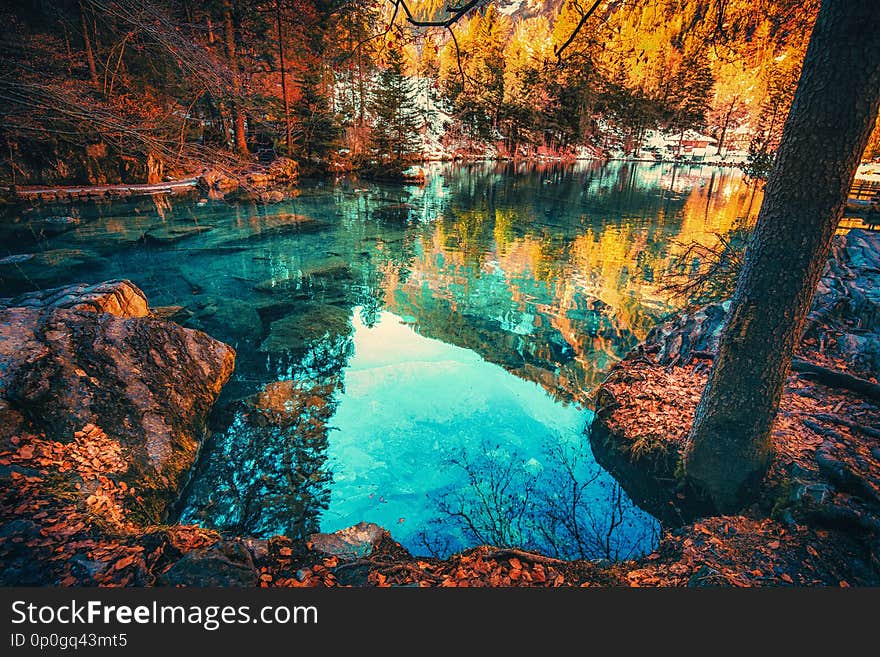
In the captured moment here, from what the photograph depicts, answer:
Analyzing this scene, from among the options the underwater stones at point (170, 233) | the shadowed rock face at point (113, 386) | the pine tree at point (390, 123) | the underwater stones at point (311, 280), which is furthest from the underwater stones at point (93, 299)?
the pine tree at point (390, 123)

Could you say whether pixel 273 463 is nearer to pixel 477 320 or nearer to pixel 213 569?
pixel 213 569

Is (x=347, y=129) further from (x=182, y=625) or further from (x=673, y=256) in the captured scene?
(x=182, y=625)

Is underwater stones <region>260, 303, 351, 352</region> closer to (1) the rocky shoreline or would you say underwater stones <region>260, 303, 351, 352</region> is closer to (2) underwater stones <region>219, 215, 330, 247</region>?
(1) the rocky shoreline

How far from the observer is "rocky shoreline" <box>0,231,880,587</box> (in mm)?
2654

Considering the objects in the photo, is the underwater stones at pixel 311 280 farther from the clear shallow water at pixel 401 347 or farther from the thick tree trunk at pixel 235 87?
the thick tree trunk at pixel 235 87

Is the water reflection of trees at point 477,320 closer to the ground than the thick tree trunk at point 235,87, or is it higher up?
closer to the ground

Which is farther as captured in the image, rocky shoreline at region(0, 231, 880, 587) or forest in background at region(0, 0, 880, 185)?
forest in background at region(0, 0, 880, 185)

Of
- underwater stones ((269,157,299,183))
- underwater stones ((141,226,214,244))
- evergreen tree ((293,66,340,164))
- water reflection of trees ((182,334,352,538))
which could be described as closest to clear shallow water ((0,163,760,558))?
water reflection of trees ((182,334,352,538))

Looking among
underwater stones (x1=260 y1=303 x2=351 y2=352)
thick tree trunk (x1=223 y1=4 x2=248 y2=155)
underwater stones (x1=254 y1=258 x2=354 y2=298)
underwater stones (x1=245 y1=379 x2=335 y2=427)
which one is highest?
thick tree trunk (x1=223 y1=4 x2=248 y2=155)

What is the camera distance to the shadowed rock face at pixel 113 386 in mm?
3549

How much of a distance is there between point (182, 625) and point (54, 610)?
66 centimetres

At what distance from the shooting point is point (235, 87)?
4727mm

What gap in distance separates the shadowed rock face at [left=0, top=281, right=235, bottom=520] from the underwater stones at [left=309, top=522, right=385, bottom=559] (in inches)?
70.8

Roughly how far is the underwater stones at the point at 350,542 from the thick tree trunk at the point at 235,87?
489 centimetres
